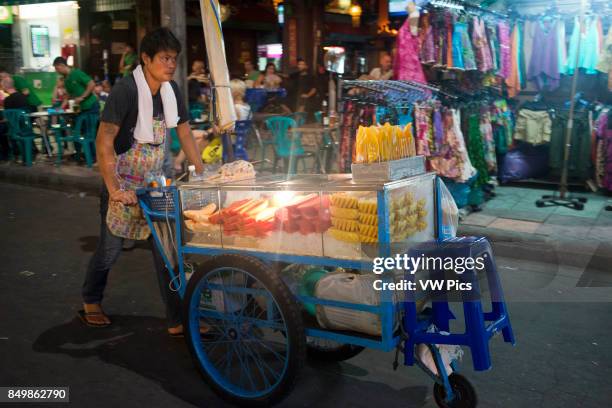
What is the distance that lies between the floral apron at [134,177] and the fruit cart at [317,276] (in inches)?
19.7

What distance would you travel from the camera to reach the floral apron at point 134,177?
4062 mm

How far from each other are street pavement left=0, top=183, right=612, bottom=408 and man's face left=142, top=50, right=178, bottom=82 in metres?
1.78

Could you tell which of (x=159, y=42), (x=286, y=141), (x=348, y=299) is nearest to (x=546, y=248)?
(x=348, y=299)

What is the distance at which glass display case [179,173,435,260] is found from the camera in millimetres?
2967

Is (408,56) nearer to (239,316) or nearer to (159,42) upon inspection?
(159,42)

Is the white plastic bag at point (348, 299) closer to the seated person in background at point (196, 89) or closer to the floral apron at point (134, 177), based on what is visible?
the floral apron at point (134, 177)

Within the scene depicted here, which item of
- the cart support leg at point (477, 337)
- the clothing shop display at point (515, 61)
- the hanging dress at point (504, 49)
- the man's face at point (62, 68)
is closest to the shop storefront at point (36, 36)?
the man's face at point (62, 68)

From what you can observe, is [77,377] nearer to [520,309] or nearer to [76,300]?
[76,300]

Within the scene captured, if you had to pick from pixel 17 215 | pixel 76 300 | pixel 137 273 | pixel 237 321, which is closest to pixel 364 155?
pixel 237 321

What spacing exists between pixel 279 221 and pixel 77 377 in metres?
1.59

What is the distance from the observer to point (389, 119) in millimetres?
6523

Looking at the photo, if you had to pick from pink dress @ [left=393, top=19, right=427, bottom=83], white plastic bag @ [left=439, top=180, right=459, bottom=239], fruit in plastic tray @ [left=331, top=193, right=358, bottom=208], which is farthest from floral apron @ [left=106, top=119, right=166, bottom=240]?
pink dress @ [left=393, top=19, right=427, bottom=83]

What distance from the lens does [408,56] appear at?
6824 mm

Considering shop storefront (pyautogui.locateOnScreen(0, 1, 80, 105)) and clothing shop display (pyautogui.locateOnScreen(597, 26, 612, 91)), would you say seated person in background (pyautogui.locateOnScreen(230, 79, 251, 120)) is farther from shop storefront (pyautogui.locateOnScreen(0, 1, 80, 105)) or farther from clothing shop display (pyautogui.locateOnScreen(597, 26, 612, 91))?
shop storefront (pyautogui.locateOnScreen(0, 1, 80, 105))
